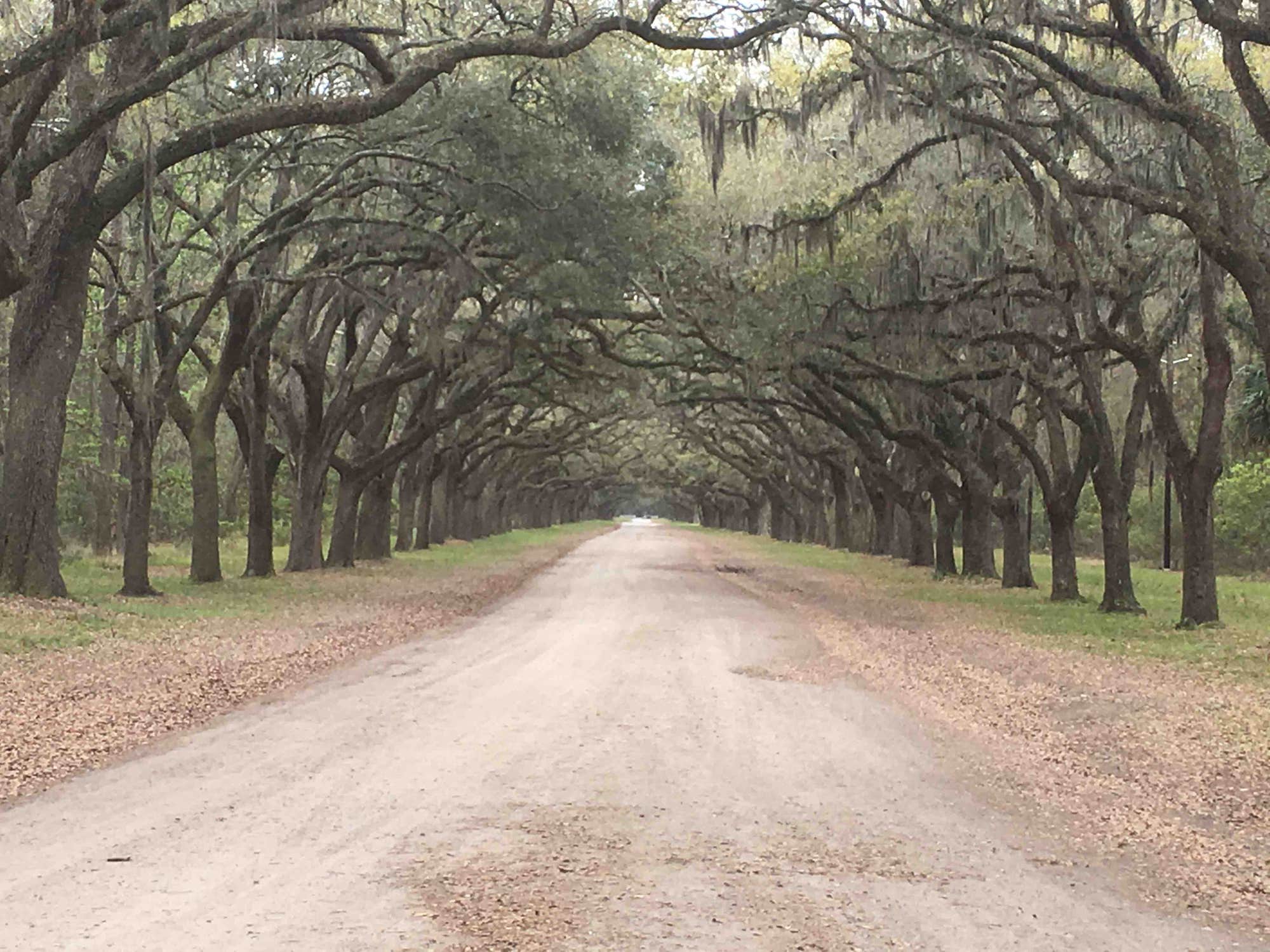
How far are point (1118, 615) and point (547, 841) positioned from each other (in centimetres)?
1599

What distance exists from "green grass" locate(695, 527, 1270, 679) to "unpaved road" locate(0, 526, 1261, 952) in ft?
18.9

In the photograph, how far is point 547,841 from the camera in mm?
6117

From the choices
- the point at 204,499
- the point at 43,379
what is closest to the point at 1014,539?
the point at 204,499

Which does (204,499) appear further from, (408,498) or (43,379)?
(408,498)

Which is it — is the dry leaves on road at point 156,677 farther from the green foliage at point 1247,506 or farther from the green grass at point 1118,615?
the green foliage at point 1247,506

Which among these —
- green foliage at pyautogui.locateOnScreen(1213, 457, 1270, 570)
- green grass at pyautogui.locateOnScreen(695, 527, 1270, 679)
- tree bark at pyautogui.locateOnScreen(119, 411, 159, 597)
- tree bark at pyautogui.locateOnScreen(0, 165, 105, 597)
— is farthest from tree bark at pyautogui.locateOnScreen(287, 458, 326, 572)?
green foliage at pyautogui.locateOnScreen(1213, 457, 1270, 570)

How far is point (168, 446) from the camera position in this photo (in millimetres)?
44188

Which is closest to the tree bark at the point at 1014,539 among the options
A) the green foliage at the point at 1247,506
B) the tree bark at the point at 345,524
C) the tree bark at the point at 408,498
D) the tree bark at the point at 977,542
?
the tree bark at the point at 977,542

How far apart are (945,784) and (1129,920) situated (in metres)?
2.53

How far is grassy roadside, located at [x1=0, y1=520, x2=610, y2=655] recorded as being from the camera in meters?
14.2

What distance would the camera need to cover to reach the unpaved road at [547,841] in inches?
191

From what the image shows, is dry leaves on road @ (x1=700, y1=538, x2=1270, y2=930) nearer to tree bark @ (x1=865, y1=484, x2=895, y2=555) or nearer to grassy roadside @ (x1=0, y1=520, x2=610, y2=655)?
grassy roadside @ (x1=0, y1=520, x2=610, y2=655)

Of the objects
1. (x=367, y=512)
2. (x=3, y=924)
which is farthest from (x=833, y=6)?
(x=367, y=512)

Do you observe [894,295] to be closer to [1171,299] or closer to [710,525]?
[1171,299]
